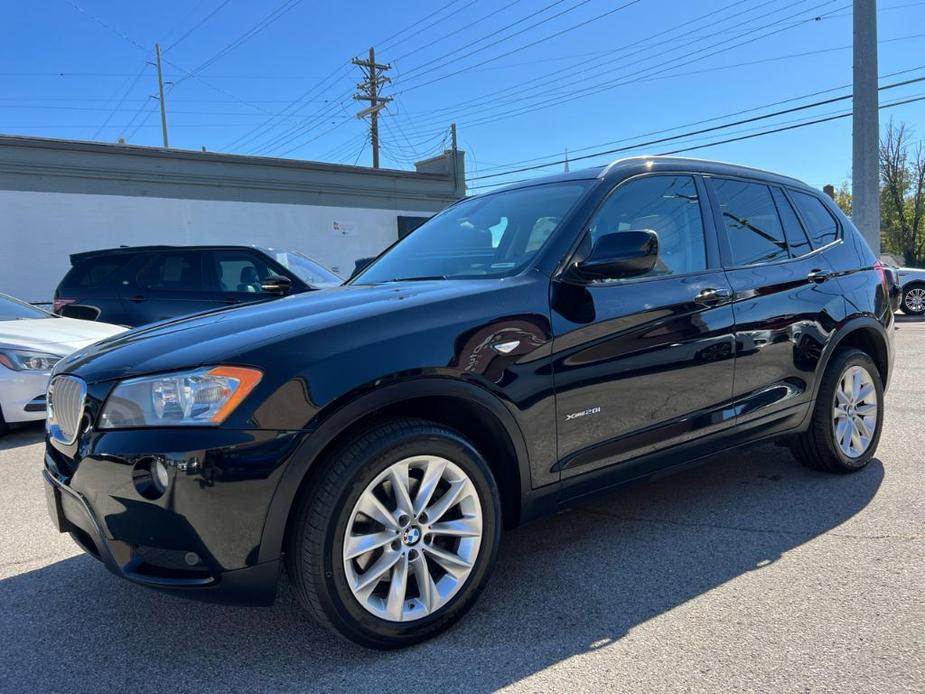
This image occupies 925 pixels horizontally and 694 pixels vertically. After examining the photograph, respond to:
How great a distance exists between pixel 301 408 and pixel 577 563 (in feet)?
5.20

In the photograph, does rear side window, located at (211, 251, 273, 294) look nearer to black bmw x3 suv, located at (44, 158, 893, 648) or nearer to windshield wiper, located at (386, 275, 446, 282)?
black bmw x3 suv, located at (44, 158, 893, 648)

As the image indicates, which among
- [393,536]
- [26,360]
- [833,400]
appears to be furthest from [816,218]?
[26,360]

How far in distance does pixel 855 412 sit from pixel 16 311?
24.1ft

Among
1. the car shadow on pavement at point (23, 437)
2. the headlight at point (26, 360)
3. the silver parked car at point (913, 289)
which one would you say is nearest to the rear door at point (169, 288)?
the car shadow on pavement at point (23, 437)

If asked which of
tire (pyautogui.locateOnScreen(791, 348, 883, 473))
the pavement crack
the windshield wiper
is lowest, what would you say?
the pavement crack

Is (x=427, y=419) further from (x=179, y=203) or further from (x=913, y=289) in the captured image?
(x=913, y=289)

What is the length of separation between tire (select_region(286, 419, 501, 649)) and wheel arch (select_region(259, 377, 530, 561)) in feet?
0.18

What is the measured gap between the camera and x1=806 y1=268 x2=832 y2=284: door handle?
3.85 meters

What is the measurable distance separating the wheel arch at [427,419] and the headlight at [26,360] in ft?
14.5

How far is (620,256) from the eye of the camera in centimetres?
273

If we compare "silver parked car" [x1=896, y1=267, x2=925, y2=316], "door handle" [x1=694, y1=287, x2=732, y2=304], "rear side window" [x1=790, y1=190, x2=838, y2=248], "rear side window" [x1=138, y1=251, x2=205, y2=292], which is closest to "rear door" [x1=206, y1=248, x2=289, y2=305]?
"rear side window" [x1=138, y1=251, x2=205, y2=292]

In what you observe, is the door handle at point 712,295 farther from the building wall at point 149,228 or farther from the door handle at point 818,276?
the building wall at point 149,228

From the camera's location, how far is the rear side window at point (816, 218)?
4.08 m

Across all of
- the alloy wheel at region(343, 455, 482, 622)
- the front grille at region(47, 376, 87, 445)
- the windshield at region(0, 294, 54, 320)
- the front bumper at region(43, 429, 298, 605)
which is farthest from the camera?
the windshield at region(0, 294, 54, 320)
